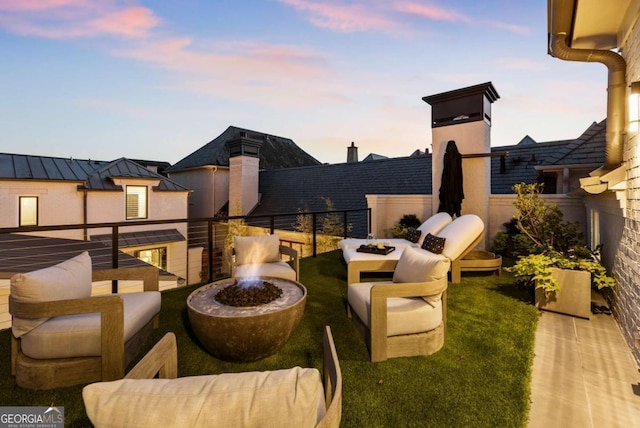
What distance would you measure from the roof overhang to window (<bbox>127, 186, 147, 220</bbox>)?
12.6 meters

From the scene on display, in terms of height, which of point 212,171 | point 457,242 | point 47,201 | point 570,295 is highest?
point 212,171

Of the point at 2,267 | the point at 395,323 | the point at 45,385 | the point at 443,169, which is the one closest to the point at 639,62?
the point at 395,323

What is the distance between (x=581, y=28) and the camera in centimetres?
359

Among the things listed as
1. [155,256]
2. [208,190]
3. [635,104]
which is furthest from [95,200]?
[635,104]

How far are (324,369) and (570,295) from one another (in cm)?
346

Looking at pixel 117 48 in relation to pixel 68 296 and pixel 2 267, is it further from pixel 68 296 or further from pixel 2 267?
pixel 68 296

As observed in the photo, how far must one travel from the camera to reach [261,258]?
4.06 m

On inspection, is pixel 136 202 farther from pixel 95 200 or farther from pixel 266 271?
pixel 266 271

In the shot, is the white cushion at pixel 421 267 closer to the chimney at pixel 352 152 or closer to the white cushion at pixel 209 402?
the white cushion at pixel 209 402

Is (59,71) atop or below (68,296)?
atop

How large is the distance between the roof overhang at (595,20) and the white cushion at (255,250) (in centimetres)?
432

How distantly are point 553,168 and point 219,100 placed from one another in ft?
46.5

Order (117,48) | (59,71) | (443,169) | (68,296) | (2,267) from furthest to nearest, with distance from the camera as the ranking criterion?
(59,71)
(117,48)
(443,169)
(2,267)
(68,296)

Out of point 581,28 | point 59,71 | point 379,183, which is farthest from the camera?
point 379,183
